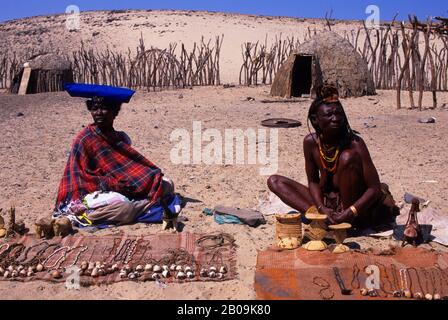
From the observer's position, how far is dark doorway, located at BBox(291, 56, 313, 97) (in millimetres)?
13039

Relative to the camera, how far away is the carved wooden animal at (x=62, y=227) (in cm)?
422

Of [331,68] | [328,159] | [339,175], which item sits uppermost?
[331,68]

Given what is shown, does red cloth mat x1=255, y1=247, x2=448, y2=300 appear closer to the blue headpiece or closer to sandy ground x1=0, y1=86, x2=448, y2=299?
sandy ground x1=0, y1=86, x2=448, y2=299

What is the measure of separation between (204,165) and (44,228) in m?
2.46

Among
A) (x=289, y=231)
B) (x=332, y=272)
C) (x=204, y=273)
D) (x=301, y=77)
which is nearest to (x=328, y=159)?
(x=289, y=231)

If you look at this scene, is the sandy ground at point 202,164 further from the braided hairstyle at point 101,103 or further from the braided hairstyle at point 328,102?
the braided hairstyle at point 101,103

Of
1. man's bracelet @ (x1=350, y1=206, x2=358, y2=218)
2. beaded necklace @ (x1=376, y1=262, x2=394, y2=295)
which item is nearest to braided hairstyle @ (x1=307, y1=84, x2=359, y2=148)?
man's bracelet @ (x1=350, y1=206, x2=358, y2=218)

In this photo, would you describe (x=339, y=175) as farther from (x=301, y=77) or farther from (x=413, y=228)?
(x=301, y=77)

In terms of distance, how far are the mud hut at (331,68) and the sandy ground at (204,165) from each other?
0.51 meters

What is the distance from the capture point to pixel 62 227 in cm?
425
